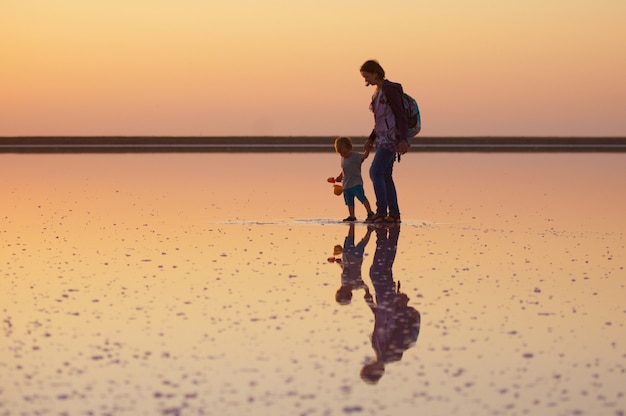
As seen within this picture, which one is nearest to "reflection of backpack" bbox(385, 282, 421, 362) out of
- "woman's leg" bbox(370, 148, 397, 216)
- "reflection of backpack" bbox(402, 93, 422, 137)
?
"woman's leg" bbox(370, 148, 397, 216)

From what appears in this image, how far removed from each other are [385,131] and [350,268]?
5.16m

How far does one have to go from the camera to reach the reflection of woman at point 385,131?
1491 centimetres

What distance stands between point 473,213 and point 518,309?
8877 millimetres

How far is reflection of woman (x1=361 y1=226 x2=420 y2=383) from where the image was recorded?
6.13m

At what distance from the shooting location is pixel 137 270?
983 cm

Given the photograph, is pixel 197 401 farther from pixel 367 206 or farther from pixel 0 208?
pixel 0 208

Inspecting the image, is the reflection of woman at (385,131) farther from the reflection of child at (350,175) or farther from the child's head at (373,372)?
the child's head at (373,372)

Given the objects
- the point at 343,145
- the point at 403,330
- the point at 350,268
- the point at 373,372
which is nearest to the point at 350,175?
the point at 343,145

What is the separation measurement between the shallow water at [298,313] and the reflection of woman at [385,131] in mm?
605

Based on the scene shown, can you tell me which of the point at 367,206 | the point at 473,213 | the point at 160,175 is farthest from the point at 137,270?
the point at 160,175

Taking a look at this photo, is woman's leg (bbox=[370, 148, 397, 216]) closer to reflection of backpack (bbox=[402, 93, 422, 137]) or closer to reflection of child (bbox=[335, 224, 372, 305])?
reflection of backpack (bbox=[402, 93, 422, 137])

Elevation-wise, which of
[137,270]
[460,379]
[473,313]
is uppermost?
[137,270]

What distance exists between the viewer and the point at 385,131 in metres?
15.1

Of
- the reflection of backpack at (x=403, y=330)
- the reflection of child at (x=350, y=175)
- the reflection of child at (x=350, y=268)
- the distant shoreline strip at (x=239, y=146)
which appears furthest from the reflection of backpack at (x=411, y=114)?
the distant shoreline strip at (x=239, y=146)
